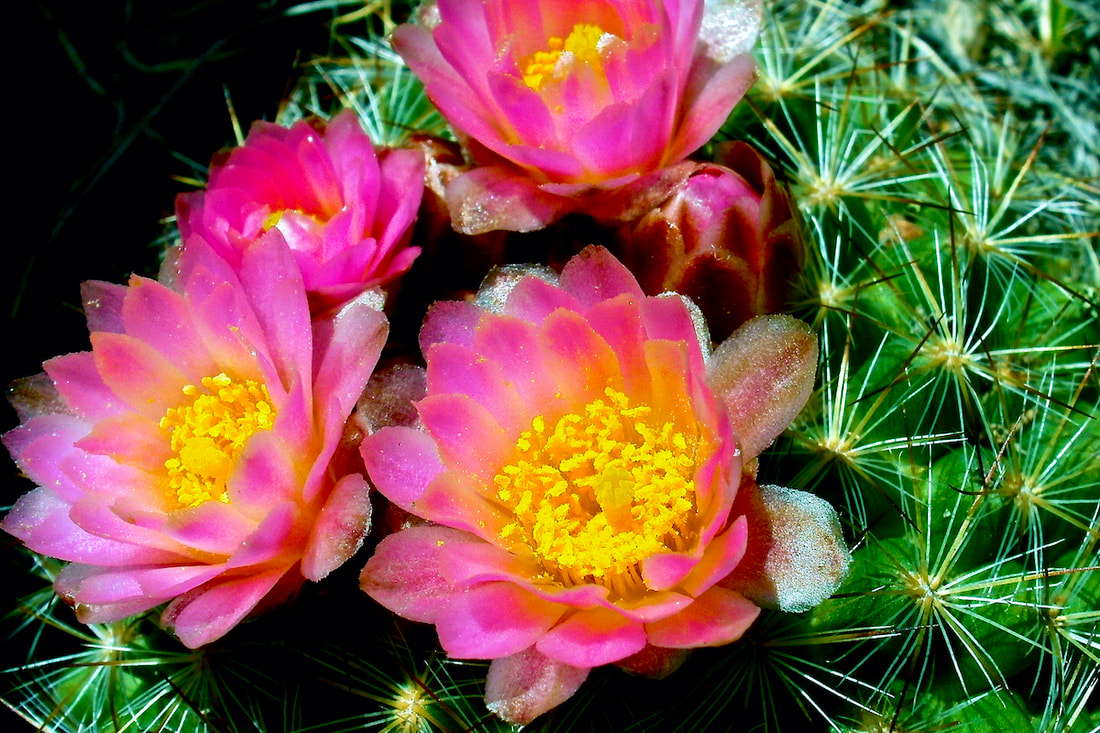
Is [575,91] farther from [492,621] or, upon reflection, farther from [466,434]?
[492,621]

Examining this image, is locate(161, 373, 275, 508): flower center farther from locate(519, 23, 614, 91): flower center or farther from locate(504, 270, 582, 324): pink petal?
locate(519, 23, 614, 91): flower center

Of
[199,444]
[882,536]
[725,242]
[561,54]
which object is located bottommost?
[882,536]

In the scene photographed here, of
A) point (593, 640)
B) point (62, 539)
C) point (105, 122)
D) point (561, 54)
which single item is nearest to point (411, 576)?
point (593, 640)

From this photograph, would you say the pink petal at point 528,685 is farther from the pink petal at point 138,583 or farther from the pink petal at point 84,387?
the pink petal at point 84,387

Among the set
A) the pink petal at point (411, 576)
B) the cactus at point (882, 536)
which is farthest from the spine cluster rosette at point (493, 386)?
the cactus at point (882, 536)

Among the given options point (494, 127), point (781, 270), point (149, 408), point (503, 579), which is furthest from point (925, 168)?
point (149, 408)
